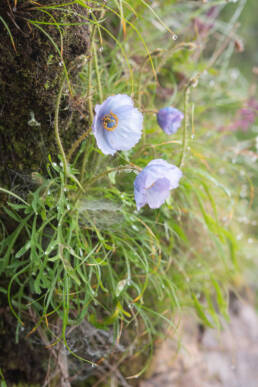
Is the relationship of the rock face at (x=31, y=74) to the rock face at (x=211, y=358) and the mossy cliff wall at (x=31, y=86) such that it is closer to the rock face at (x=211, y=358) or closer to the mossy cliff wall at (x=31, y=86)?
the mossy cliff wall at (x=31, y=86)

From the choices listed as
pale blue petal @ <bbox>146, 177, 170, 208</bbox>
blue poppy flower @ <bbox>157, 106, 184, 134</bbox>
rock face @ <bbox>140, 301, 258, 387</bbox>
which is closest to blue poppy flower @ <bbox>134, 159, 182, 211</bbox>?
pale blue petal @ <bbox>146, 177, 170, 208</bbox>

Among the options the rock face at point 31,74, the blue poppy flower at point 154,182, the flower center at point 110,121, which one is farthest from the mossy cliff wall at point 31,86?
the blue poppy flower at point 154,182

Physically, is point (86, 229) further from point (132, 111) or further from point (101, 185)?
point (132, 111)

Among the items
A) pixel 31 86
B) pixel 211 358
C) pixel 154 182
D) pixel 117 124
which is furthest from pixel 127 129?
pixel 211 358

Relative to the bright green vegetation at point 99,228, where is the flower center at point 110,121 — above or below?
above

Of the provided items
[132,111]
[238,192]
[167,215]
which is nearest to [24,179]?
[132,111]

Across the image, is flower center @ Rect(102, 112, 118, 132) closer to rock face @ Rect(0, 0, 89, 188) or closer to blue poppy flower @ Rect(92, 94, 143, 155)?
blue poppy flower @ Rect(92, 94, 143, 155)

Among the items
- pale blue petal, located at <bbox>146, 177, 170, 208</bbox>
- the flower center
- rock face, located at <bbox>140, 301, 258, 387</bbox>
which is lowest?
rock face, located at <bbox>140, 301, 258, 387</bbox>
